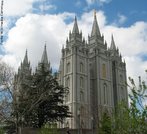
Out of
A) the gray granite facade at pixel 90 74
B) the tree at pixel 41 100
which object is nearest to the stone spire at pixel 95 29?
the gray granite facade at pixel 90 74

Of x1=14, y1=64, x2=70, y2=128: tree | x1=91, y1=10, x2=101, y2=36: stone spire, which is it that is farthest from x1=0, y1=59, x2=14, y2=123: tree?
x1=91, y1=10, x2=101, y2=36: stone spire

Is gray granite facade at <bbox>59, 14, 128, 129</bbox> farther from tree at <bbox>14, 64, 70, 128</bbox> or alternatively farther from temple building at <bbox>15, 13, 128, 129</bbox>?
tree at <bbox>14, 64, 70, 128</bbox>

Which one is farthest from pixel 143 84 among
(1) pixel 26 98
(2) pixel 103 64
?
(2) pixel 103 64

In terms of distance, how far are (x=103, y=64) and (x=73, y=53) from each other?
1039 cm

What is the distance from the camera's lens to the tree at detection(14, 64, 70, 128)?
31.8m

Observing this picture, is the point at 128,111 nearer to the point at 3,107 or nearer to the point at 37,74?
the point at 3,107

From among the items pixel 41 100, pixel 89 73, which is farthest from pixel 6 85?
pixel 89 73

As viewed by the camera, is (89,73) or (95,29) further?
(95,29)

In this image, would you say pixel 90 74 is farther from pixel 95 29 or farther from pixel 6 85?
pixel 6 85

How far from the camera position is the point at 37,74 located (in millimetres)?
36688

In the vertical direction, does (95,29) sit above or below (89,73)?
above

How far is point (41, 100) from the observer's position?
106 feet

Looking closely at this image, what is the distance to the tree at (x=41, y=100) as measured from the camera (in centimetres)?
3183

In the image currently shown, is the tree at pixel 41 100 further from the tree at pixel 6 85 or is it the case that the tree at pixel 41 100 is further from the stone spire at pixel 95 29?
the stone spire at pixel 95 29
